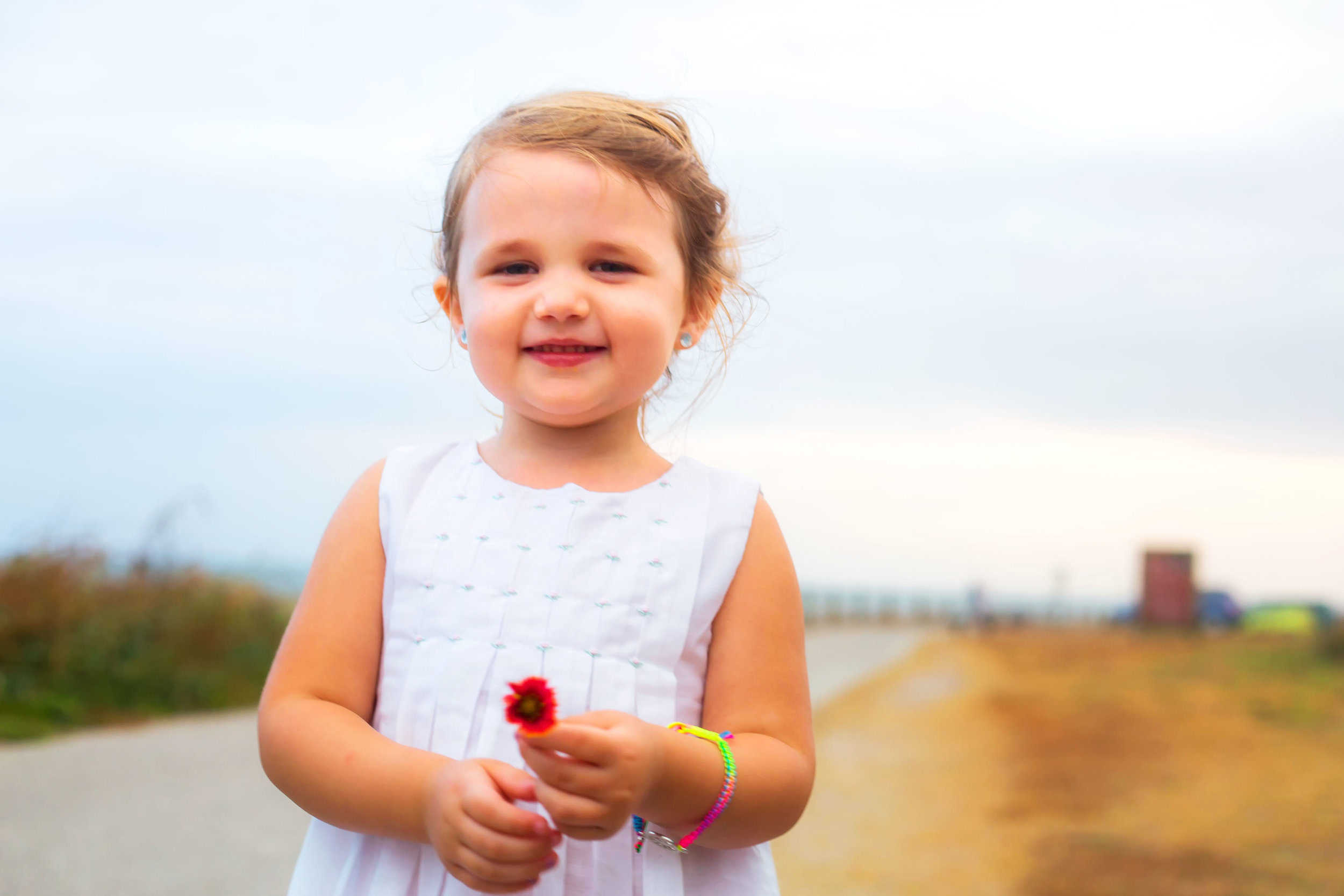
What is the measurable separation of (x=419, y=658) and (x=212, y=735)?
18.8 feet

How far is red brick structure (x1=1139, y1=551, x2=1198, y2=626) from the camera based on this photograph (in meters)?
23.8

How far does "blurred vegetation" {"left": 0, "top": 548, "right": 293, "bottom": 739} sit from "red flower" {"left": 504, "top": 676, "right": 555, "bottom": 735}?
593 centimetres

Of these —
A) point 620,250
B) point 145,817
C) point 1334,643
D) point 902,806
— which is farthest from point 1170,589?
point 620,250

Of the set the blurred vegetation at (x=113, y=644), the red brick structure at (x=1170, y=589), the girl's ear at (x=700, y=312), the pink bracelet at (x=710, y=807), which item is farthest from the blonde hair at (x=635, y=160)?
the red brick structure at (x=1170, y=589)

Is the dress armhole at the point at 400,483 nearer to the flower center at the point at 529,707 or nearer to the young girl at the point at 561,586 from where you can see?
the young girl at the point at 561,586

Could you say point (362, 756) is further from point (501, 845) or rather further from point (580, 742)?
point (580, 742)

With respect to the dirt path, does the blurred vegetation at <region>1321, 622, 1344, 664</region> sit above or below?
above

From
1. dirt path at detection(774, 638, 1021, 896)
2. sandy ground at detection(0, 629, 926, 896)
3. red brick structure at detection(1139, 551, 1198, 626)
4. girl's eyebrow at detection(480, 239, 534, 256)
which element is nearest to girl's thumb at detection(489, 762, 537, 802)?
girl's eyebrow at detection(480, 239, 534, 256)

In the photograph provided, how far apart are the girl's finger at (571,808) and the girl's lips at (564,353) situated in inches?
25.5

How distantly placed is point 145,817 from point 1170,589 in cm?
2321

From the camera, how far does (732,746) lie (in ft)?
5.19

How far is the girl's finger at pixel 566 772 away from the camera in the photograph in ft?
4.07

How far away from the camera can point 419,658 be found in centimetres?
167

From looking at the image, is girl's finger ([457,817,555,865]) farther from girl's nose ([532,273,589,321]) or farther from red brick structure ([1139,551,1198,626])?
red brick structure ([1139,551,1198,626])
